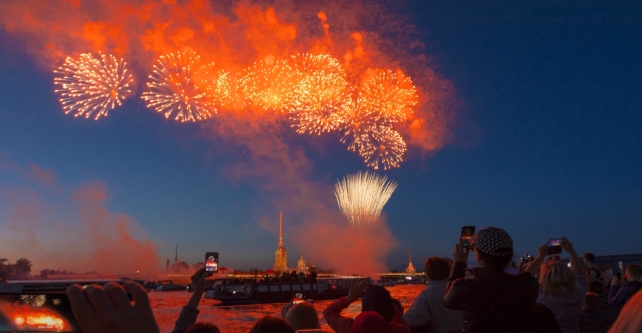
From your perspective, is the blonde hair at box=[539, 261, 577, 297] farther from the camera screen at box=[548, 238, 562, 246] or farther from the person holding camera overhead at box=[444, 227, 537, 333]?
the person holding camera overhead at box=[444, 227, 537, 333]

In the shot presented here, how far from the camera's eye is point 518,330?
11.4 feet

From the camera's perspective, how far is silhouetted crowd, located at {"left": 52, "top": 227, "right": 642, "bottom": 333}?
1.57m

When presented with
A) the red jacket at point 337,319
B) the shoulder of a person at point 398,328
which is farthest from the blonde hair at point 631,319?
the red jacket at point 337,319

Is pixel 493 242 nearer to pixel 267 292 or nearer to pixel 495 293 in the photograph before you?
pixel 495 293

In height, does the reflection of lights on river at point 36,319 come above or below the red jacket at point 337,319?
above

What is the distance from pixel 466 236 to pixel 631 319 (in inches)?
123

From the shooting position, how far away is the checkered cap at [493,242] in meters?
3.45

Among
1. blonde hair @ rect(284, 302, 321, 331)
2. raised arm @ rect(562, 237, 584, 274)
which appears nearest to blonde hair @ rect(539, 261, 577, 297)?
raised arm @ rect(562, 237, 584, 274)

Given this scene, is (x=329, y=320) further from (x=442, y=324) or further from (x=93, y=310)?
(x=93, y=310)

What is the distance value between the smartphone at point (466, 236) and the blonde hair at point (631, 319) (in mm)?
2616

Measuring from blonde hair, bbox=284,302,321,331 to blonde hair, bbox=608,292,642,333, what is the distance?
277 centimetres

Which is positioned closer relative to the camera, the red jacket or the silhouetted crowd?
the silhouetted crowd

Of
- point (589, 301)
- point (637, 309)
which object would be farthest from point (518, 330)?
point (589, 301)

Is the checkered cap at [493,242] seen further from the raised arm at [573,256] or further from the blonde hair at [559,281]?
the raised arm at [573,256]
